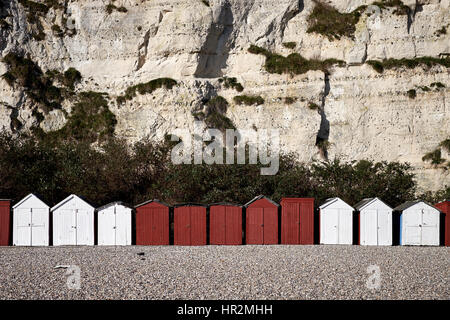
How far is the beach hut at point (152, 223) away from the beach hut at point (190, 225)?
0.53 metres

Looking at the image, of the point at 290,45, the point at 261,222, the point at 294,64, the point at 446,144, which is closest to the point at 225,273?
the point at 261,222

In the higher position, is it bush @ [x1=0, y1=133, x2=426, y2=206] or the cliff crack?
the cliff crack

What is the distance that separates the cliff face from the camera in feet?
161

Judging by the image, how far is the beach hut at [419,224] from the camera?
29094mm

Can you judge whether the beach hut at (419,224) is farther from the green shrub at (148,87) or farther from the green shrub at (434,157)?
the green shrub at (148,87)

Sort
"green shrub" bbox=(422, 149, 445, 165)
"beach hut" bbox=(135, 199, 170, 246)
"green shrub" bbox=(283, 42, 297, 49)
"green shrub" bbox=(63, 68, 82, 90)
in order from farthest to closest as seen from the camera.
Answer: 1. "green shrub" bbox=(283, 42, 297, 49)
2. "green shrub" bbox=(63, 68, 82, 90)
3. "green shrub" bbox=(422, 149, 445, 165)
4. "beach hut" bbox=(135, 199, 170, 246)

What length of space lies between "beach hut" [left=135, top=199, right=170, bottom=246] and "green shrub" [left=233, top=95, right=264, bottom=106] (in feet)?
77.7

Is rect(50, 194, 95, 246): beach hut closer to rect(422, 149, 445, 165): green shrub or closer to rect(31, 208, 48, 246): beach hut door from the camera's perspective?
rect(31, 208, 48, 246): beach hut door

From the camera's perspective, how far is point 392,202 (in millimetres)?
37375

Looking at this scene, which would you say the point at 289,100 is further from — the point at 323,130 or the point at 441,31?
the point at 441,31

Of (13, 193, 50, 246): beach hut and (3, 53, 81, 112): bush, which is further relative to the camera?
(3, 53, 81, 112): bush

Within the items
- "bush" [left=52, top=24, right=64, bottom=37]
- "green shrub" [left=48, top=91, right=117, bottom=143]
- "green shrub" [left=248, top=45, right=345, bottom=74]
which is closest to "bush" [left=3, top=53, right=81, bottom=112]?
"green shrub" [left=48, top=91, right=117, bottom=143]

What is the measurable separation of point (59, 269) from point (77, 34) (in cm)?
4079
